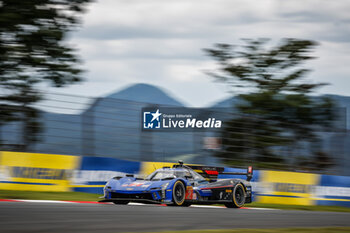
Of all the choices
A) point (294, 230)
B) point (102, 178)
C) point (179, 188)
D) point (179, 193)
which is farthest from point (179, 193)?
point (294, 230)

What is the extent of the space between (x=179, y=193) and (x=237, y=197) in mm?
1947

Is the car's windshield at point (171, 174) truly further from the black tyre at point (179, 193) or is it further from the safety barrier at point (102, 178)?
the safety barrier at point (102, 178)

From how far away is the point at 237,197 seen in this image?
1308 cm

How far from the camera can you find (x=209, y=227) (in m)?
7.18

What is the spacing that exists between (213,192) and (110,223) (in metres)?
5.92

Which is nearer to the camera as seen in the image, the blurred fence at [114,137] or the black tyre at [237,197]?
the blurred fence at [114,137]

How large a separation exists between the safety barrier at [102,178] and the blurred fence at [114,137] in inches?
8.9

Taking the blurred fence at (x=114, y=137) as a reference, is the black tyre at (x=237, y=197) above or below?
below

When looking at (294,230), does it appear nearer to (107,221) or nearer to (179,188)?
(107,221)

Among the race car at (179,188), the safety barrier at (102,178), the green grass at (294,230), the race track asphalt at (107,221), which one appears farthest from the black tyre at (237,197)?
the green grass at (294,230)

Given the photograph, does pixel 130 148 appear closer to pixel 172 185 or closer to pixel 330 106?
pixel 172 185

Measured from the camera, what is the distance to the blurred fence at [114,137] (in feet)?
40.5

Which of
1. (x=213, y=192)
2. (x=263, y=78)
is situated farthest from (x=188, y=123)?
(x=263, y=78)

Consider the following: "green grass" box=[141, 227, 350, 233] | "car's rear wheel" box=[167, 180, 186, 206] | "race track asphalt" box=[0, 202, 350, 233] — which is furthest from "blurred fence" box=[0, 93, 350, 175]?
"green grass" box=[141, 227, 350, 233]
